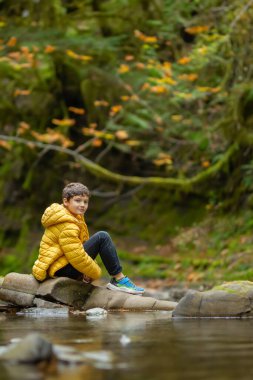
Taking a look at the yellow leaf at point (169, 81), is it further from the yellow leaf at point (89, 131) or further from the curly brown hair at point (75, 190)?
the curly brown hair at point (75, 190)

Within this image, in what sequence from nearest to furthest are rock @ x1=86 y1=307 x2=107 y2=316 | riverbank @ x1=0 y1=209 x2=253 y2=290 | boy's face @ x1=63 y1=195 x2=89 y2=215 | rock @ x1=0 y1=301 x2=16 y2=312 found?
1. rock @ x1=86 y1=307 x2=107 y2=316
2. boy's face @ x1=63 y1=195 x2=89 y2=215
3. rock @ x1=0 y1=301 x2=16 y2=312
4. riverbank @ x1=0 y1=209 x2=253 y2=290

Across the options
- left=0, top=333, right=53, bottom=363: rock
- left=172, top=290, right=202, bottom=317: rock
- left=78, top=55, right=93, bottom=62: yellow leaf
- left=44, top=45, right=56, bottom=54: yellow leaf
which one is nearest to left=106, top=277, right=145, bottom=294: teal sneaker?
left=172, top=290, right=202, bottom=317: rock

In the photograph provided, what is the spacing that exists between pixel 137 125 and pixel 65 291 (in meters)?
9.80

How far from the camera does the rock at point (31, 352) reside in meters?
4.57

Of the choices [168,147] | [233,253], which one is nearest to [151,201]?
[168,147]

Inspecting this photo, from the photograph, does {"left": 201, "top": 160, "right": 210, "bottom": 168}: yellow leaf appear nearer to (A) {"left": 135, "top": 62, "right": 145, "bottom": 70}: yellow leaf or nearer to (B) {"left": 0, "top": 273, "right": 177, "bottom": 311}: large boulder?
(A) {"left": 135, "top": 62, "right": 145, "bottom": 70}: yellow leaf

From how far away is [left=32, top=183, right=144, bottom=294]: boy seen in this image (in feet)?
28.9

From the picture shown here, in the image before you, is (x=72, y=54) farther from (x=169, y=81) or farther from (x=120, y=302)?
(x=120, y=302)

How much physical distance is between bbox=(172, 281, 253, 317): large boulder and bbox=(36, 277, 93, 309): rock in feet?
5.50

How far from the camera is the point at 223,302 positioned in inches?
307

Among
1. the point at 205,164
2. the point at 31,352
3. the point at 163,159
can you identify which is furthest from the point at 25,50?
the point at 31,352

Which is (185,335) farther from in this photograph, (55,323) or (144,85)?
(144,85)

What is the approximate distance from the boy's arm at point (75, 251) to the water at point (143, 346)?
0.81 meters

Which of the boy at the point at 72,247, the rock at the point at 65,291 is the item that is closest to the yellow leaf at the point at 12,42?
the boy at the point at 72,247
